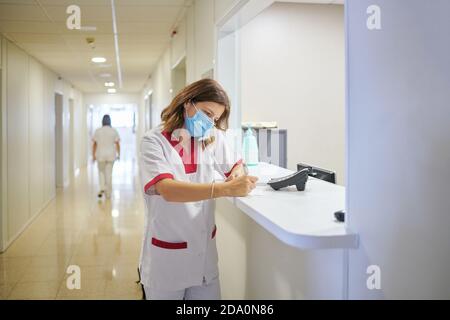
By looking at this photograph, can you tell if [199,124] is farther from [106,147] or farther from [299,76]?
[106,147]

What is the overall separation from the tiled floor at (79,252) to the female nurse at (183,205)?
196 cm

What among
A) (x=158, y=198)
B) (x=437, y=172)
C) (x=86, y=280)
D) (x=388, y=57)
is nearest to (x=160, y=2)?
(x=86, y=280)

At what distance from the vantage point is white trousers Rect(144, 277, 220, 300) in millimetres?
1760

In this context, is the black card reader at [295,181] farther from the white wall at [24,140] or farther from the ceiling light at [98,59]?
the ceiling light at [98,59]

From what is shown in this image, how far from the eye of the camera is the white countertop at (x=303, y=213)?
3.94 feet

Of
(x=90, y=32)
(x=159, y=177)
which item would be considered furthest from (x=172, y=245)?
(x=90, y=32)

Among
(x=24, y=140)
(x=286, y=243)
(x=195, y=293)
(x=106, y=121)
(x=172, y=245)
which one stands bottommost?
(x=195, y=293)

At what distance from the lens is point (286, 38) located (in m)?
4.09

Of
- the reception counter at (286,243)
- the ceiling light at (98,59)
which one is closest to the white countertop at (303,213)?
the reception counter at (286,243)

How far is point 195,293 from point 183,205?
394 mm

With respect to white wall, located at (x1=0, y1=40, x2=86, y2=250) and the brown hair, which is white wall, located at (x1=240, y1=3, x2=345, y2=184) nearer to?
the brown hair

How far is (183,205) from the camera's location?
169cm
